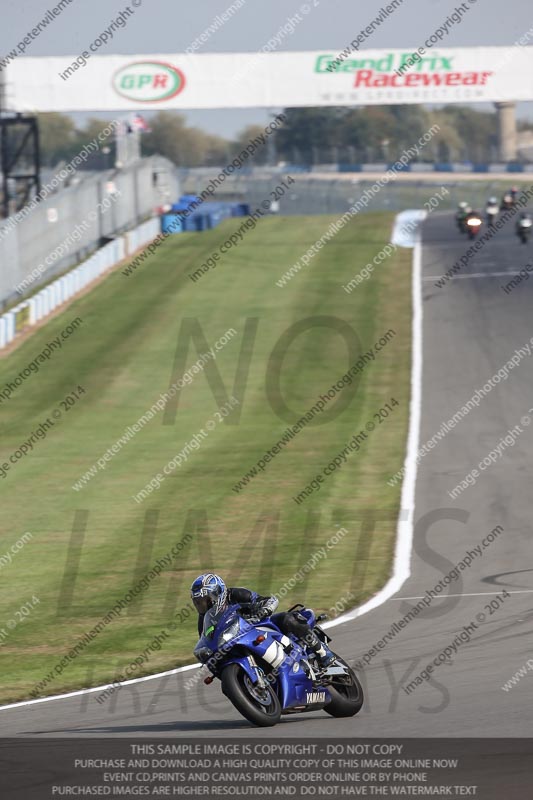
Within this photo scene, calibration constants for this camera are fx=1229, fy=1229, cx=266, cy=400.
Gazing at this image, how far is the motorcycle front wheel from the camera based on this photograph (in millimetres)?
9469

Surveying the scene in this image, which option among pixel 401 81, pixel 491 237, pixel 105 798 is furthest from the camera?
pixel 401 81

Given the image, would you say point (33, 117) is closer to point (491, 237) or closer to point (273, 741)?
point (491, 237)

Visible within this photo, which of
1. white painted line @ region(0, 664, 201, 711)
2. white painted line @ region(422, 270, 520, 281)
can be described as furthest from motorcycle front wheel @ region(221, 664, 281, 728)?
white painted line @ region(422, 270, 520, 281)

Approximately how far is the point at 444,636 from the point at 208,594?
13.4ft

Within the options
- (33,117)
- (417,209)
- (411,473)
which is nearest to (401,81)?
(417,209)

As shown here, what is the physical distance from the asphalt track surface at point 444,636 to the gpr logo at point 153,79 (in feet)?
136

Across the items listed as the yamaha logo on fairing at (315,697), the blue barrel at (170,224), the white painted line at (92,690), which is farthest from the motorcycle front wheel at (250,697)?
the blue barrel at (170,224)

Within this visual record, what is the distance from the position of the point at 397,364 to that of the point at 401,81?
122ft

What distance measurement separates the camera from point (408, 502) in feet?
69.2

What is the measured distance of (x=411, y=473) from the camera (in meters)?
23.2

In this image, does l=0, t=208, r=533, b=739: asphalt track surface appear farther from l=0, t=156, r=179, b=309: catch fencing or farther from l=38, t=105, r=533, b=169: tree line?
l=38, t=105, r=533, b=169: tree line

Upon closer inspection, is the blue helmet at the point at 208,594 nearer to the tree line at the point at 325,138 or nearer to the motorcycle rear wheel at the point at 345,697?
the motorcycle rear wheel at the point at 345,697

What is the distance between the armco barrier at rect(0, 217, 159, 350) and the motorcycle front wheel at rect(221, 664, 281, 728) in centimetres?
2841

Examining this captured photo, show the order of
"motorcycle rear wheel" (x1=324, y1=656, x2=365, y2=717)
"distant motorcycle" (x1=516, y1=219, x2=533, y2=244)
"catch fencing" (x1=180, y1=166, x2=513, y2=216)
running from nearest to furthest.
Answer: "motorcycle rear wheel" (x1=324, y1=656, x2=365, y2=717) → "distant motorcycle" (x1=516, y1=219, x2=533, y2=244) → "catch fencing" (x1=180, y1=166, x2=513, y2=216)
